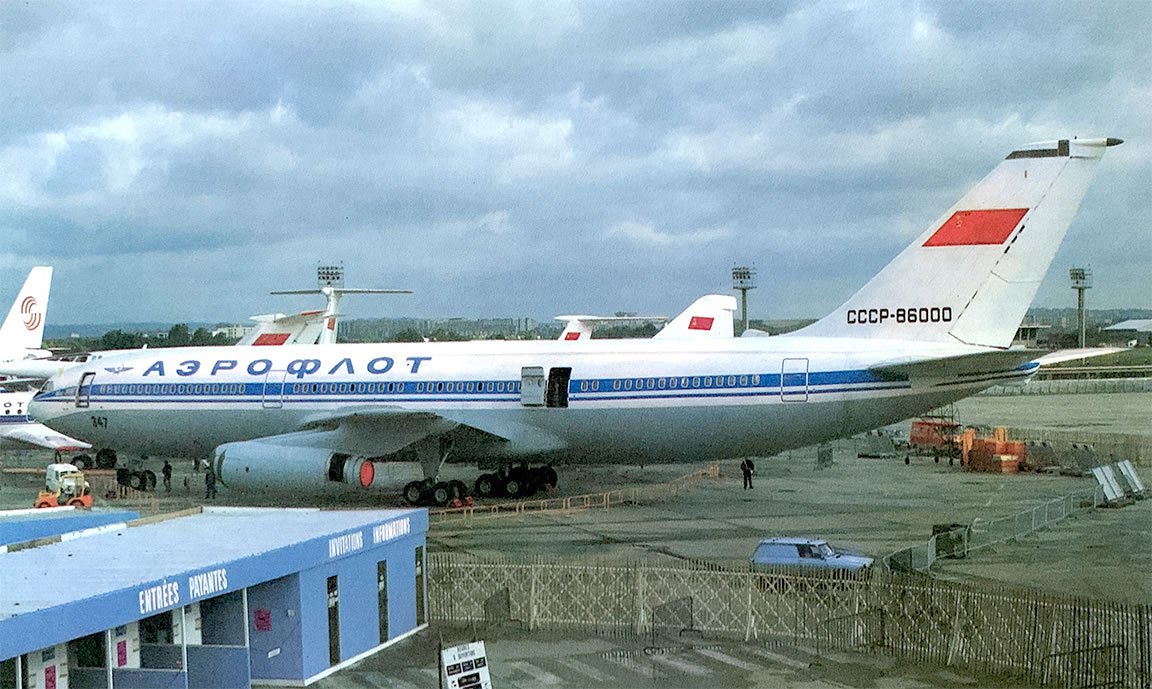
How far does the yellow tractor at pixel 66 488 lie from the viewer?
34.5 meters

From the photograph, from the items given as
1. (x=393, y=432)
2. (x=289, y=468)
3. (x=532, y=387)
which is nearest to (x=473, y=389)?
(x=532, y=387)

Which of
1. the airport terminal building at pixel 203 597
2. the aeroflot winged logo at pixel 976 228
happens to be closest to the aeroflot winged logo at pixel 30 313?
the airport terminal building at pixel 203 597

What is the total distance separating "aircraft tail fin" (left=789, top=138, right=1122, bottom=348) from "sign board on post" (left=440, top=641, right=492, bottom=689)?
62.8 ft

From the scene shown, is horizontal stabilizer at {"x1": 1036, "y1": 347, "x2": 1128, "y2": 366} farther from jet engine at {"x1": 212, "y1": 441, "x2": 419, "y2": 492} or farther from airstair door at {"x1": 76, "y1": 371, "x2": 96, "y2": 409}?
airstair door at {"x1": 76, "y1": 371, "x2": 96, "y2": 409}

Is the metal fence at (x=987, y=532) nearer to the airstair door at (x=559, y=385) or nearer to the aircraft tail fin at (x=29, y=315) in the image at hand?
the airstair door at (x=559, y=385)

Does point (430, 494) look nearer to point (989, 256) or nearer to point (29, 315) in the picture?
point (989, 256)

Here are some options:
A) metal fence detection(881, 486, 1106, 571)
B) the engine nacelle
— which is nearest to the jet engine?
the engine nacelle

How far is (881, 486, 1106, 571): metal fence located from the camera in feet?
78.1

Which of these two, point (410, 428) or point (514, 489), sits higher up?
point (410, 428)

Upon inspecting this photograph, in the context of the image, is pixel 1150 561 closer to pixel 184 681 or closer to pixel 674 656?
pixel 674 656

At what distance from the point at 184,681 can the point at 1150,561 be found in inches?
725

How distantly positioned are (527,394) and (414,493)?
13.5 ft

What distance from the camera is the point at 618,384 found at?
31.8m

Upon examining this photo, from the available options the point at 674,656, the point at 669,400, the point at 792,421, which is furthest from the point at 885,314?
the point at 674,656
